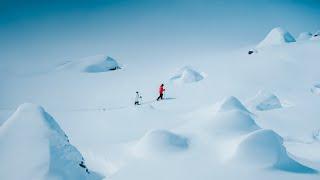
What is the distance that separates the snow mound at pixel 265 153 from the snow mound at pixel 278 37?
32692 millimetres

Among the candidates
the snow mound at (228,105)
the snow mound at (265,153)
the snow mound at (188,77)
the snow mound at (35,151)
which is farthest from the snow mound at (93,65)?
the snow mound at (265,153)

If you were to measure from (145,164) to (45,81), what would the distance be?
28.4 m

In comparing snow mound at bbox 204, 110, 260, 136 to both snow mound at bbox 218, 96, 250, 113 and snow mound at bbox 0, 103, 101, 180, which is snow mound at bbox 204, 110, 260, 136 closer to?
snow mound at bbox 218, 96, 250, 113

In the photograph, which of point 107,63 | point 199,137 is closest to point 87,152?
point 199,137

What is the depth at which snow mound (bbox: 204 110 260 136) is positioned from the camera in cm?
1482

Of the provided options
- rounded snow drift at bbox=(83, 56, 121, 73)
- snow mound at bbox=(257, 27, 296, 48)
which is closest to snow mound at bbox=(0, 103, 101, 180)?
rounded snow drift at bbox=(83, 56, 121, 73)

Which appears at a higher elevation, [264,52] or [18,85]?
[264,52]

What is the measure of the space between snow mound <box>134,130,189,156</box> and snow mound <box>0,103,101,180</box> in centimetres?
248

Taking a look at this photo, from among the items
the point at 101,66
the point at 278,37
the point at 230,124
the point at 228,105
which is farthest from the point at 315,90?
the point at 101,66

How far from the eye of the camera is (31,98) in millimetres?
30844

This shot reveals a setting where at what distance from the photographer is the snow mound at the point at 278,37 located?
43094 millimetres

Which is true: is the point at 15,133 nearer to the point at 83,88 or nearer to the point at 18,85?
the point at 83,88

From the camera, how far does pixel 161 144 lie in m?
13.6

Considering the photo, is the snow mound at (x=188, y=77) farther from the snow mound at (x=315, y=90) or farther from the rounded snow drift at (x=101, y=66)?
the rounded snow drift at (x=101, y=66)
